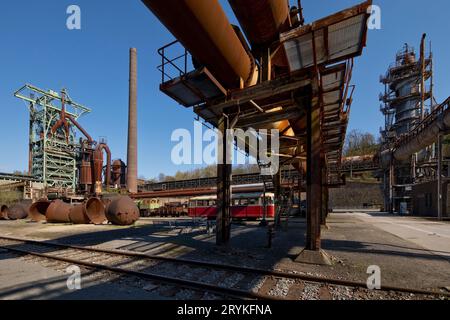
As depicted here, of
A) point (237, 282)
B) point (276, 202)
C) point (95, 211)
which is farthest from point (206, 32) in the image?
point (95, 211)

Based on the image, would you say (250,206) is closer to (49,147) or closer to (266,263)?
(266,263)

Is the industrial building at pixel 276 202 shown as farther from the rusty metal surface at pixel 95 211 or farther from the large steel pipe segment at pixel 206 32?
the rusty metal surface at pixel 95 211

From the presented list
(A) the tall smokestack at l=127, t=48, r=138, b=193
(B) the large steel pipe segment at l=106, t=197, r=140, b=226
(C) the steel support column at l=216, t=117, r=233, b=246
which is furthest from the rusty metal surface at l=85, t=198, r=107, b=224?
(A) the tall smokestack at l=127, t=48, r=138, b=193

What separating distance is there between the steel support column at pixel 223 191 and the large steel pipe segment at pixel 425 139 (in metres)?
16.0

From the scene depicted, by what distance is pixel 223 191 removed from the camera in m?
9.55

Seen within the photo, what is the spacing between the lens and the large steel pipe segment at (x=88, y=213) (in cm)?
2108

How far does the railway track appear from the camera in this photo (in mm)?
4871

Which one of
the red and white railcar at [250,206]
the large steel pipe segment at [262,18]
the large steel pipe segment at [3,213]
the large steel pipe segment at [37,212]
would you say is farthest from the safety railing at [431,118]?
the large steel pipe segment at [3,213]

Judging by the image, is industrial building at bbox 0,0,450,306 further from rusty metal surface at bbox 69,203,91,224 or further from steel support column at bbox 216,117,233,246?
rusty metal surface at bbox 69,203,91,224

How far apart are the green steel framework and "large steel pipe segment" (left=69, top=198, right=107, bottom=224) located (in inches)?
1275

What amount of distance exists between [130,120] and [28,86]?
85.3ft

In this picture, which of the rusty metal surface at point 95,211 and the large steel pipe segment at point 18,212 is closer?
the rusty metal surface at point 95,211
